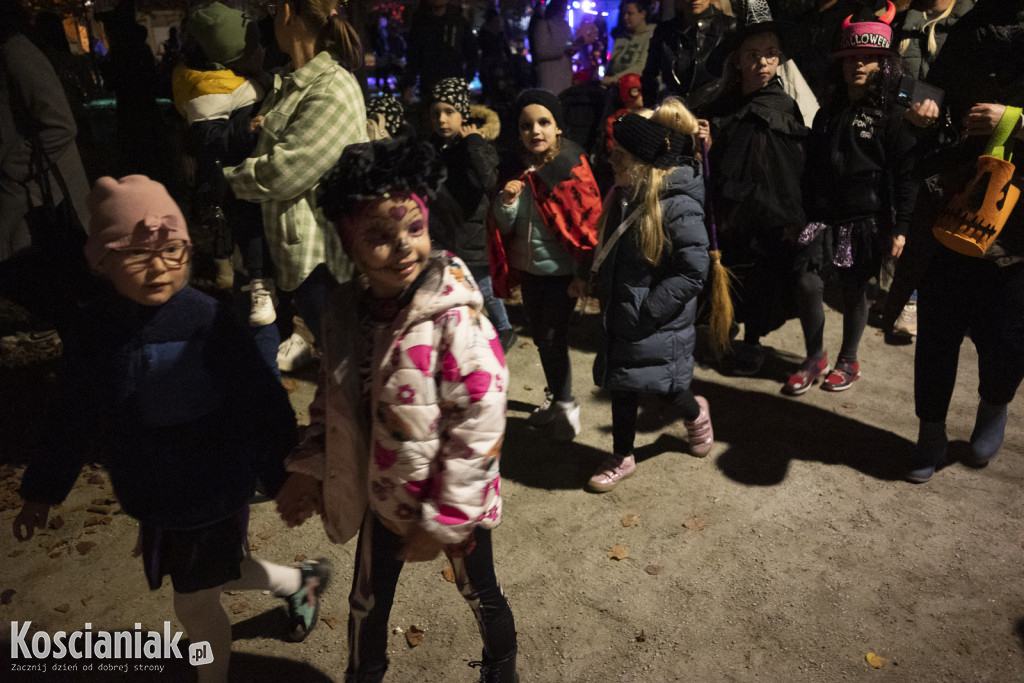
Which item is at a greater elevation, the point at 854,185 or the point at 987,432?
the point at 854,185

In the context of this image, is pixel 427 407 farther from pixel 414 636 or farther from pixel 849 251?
pixel 849 251

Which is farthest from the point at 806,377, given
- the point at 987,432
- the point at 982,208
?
the point at 982,208

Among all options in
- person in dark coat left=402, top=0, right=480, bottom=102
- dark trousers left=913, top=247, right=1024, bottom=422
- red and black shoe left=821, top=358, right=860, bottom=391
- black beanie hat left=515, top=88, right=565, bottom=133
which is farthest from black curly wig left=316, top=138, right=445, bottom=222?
person in dark coat left=402, top=0, right=480, bottom=102

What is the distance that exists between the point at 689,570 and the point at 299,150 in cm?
286

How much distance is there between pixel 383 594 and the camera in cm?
243

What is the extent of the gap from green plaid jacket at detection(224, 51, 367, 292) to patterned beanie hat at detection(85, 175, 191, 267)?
56.8 inches

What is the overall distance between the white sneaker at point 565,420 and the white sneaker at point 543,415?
0.10 meters

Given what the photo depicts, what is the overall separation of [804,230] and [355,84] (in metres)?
3.14

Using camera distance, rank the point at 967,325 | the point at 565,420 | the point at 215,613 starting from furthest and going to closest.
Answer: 1. the point at 565,420
2. the point at 967,325
3. the point at 215,613

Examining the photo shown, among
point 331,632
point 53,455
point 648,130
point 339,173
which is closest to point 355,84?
point 648,130

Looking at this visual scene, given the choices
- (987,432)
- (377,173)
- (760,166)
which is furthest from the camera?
(760,166)

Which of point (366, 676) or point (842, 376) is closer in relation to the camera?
point (366, 676)

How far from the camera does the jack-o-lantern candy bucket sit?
133 inches

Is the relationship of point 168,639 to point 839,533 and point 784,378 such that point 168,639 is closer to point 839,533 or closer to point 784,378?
point 839,533
